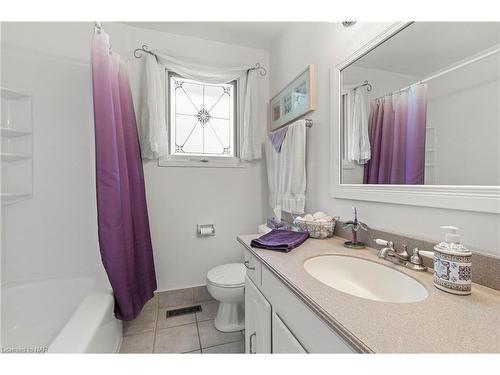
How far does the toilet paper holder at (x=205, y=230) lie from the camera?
1.92 meters

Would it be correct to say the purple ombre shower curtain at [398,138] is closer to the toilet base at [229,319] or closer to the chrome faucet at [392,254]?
the chrome faucet at [392,254]

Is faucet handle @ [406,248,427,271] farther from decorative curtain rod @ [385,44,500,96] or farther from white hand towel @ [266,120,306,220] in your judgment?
white hand towel @ [266,120,306,220]

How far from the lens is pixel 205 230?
1925 mm

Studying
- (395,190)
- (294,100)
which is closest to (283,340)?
(395,190)

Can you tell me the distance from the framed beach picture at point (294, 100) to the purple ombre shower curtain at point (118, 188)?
1212mm

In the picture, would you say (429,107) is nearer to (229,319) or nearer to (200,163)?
(200,163)

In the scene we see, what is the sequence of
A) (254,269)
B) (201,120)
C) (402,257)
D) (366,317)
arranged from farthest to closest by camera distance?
(201,120), (254,269), (402,257), (366,317)

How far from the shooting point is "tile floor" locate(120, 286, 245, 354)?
4.64ft

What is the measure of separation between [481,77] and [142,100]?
6.71 ft

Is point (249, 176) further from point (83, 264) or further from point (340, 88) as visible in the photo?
point (83, 264)

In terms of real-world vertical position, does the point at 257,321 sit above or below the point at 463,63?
below

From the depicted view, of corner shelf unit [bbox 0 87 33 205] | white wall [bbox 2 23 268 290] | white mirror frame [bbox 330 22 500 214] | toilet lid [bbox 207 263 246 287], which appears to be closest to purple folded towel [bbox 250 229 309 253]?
white mirror frame [bbox 330 22 500 214]

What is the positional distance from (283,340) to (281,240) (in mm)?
438

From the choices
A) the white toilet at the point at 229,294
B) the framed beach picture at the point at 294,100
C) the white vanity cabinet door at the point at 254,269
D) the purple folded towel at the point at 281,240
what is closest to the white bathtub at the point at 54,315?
the white toilet at the point at 229,294
